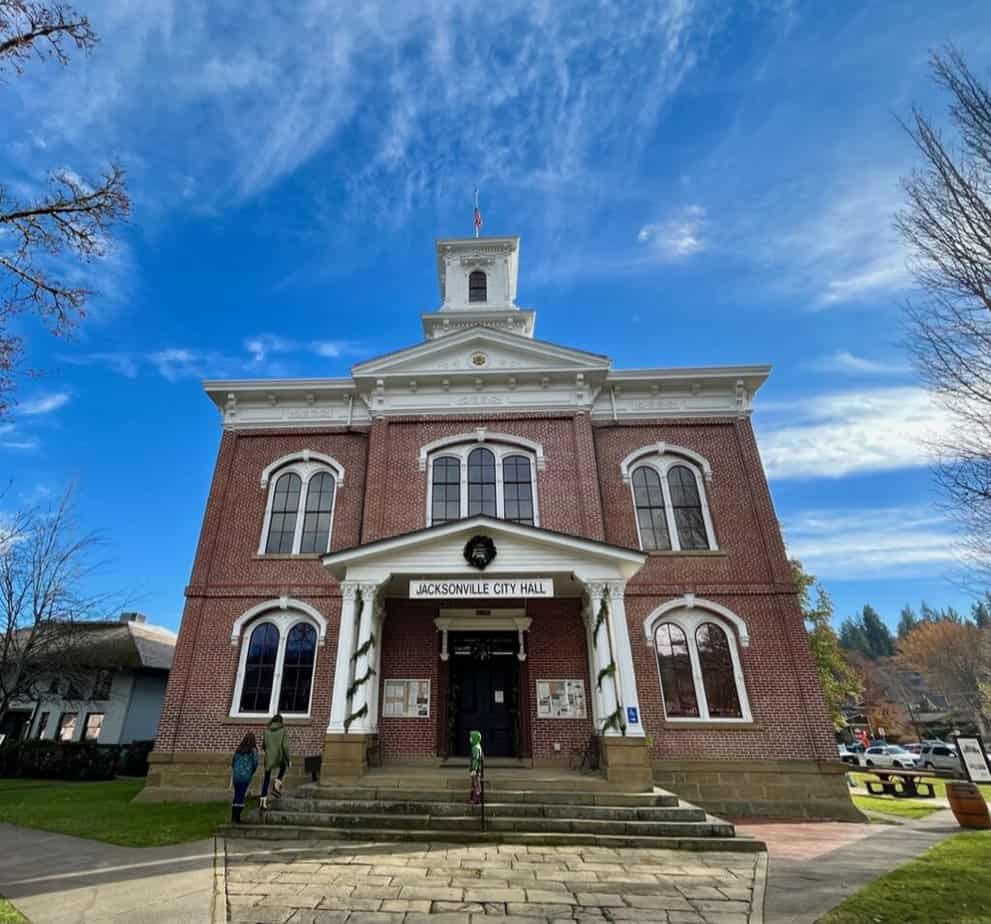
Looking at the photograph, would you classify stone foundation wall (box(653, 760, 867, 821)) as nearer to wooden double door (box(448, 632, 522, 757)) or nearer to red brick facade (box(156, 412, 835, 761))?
red brick facade (box(156, 412, 835, 761))

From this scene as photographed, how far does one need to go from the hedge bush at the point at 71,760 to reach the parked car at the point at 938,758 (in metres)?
39.4

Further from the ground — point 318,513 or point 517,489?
point 517,489

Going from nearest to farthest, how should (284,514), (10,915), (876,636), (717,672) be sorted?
(10,915) < (717,672) < (284,514) < (876,636)

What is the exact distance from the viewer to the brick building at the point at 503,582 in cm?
1205

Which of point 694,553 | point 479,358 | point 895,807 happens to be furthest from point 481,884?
point 895,807

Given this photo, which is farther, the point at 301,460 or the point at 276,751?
the point at 301,460

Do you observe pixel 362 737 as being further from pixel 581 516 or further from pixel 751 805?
pixel 751 805

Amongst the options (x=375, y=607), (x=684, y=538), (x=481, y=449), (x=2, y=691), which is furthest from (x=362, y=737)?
(x=2, y=691)

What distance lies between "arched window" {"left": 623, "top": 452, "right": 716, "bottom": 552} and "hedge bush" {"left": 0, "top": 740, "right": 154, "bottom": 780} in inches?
765

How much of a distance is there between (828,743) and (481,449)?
35.9 feet

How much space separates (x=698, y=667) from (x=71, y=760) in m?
22.2

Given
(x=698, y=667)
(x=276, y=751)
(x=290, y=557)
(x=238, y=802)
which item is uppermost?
(x=290, y=557)

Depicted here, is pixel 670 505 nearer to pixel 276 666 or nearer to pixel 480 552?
pixel 480 552

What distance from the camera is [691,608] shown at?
13.9 metres
